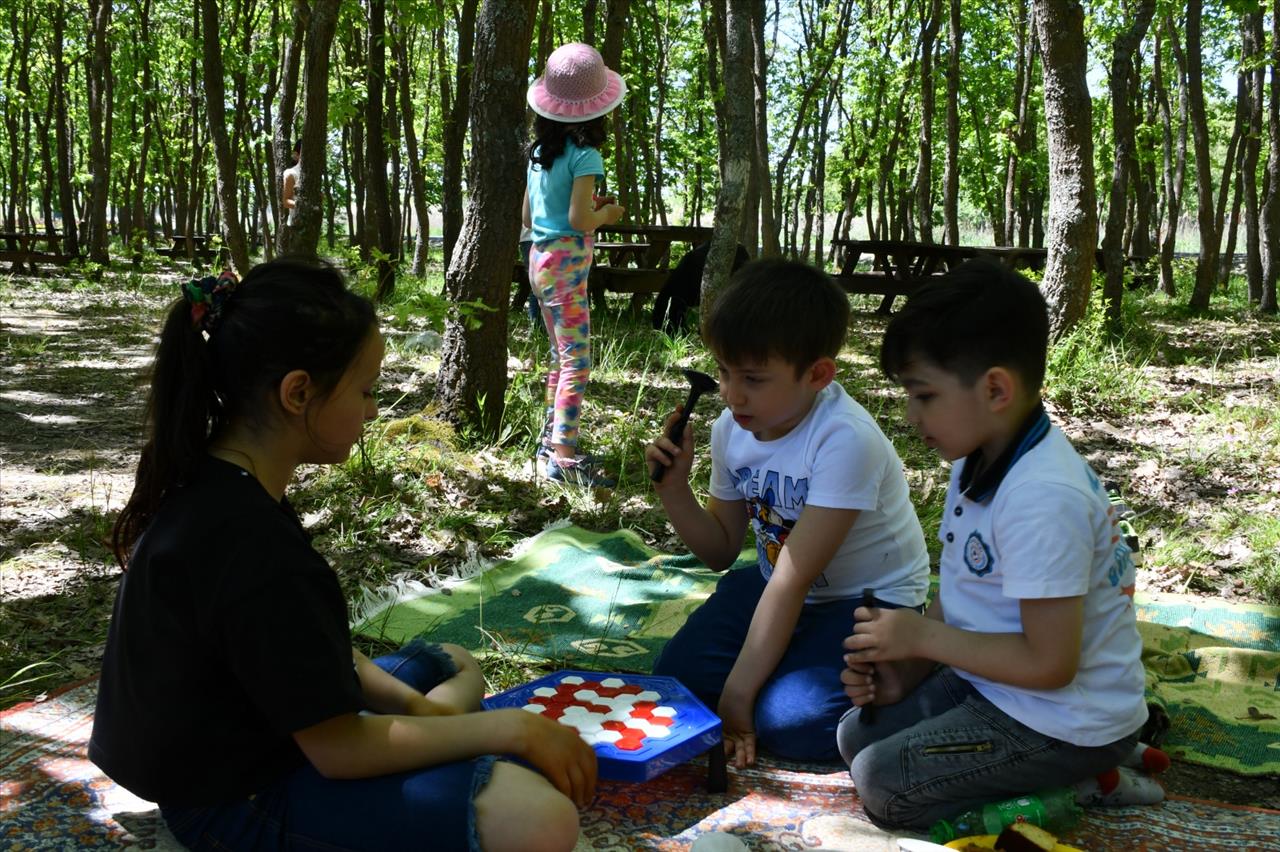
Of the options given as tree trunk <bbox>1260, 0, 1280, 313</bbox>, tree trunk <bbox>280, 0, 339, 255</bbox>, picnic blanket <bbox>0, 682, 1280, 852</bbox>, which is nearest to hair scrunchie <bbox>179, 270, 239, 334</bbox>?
picnic blanket <bbox>0, 682, 1280, 852</bbox>

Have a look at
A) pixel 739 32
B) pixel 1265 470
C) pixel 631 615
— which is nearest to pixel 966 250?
pixel 739 32

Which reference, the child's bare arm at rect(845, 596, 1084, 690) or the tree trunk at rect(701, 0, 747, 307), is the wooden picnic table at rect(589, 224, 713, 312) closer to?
the tree trunk at rect(701, 0, 747, 307)

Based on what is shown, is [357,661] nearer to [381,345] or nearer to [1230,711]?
[381,345]

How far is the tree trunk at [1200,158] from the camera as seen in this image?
1117 cm

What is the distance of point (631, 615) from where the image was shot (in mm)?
3494

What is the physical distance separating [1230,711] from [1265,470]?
8.52ft

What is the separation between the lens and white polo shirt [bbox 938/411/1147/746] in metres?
1.99

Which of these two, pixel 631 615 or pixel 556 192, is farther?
pixel 556 192

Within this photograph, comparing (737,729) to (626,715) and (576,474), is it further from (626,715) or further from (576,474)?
(576,474)

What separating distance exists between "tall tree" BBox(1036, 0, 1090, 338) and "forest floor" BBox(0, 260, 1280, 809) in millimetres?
273

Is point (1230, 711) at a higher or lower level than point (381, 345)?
lower

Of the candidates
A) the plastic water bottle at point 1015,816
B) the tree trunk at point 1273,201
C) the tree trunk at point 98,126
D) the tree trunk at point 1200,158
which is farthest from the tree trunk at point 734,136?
the tree trunk at point 98,126

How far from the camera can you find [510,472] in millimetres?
4980

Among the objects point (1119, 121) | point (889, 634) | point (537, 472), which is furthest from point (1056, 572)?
point (1119, 121)
